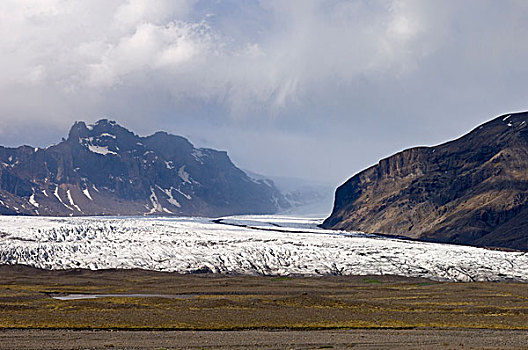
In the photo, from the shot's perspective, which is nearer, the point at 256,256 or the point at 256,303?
the point at 256,303

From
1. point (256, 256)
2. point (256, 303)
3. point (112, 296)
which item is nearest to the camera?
point (256, 303)

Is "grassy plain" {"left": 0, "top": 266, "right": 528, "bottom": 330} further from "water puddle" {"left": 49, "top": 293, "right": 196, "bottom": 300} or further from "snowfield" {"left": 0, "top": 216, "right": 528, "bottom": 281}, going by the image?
"snowfield" {"left": 0, "top": 216, "right": 528, "bottom": 281}

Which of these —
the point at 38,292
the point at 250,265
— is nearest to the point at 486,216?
the point at 250,265

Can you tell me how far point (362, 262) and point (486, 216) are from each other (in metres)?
78.6

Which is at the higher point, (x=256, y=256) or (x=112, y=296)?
(x=256, y=256)

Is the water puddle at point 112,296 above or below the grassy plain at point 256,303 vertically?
below

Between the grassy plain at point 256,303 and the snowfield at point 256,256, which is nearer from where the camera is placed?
the grassy plain at point 256,303

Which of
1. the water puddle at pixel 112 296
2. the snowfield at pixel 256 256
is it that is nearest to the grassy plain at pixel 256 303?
the water puddle at pixel 112 296

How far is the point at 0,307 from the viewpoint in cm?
6297

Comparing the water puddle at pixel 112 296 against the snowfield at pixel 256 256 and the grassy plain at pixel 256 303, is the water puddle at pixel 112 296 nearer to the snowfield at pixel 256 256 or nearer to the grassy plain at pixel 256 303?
the grassy plain at pixel 256 303

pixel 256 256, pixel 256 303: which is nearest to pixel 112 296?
pixel 256 303

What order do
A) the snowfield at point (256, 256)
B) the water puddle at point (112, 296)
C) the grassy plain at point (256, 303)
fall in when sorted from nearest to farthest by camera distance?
the grassy plain at point (256, 303)
the water puddle at point (112, 296)
the snowfield at point (256, 256)

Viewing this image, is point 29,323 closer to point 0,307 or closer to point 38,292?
point 0,307

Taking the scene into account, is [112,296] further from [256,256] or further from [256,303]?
[256,256]
